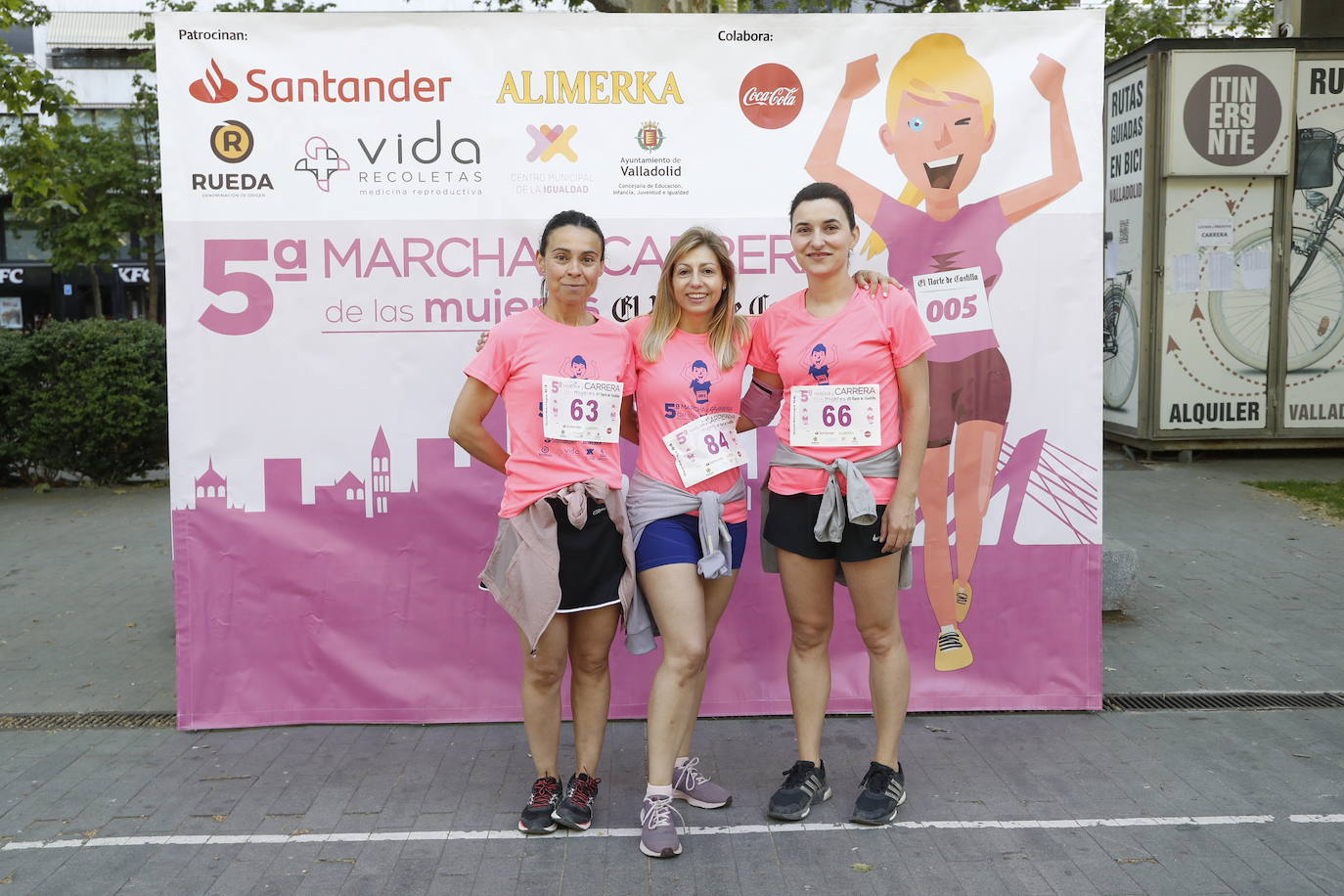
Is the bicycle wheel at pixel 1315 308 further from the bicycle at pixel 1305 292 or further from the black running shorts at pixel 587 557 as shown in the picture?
the black running shorts at pixel 587 557

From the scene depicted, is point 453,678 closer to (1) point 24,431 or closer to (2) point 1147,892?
(2) point 1147,892

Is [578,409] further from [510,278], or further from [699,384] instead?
[510,278]

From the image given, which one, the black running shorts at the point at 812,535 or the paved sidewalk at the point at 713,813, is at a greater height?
the black running shorts at the point at 812,535

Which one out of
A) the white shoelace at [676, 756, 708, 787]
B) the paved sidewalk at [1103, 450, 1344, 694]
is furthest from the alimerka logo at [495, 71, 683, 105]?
the paved sidewalk at [1103, 450, 1344, 694]

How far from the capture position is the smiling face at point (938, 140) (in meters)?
4.96

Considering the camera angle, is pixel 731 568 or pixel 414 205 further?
pixel 414 205

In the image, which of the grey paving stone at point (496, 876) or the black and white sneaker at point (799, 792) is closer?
the grey paving stone at point (496, 876)

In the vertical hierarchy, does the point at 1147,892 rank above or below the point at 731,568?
below

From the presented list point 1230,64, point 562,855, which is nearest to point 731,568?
point 562,855

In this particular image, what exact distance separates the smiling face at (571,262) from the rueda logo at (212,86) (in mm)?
1680

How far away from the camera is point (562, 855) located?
3.90m

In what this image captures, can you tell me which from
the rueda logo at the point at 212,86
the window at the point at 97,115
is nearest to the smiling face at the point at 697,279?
the rueda logo at the point at 212,86

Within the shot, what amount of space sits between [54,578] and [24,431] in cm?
384

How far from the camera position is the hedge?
36.3ft
